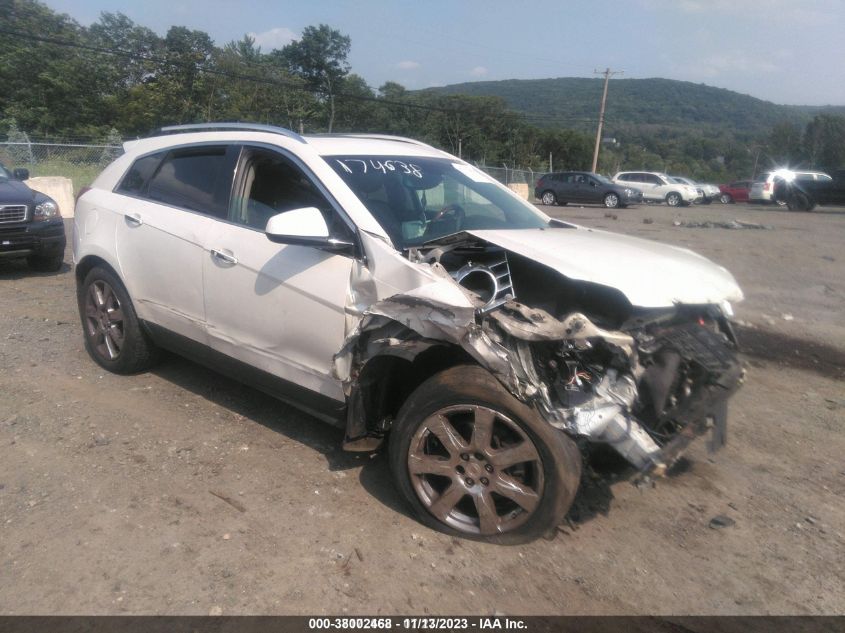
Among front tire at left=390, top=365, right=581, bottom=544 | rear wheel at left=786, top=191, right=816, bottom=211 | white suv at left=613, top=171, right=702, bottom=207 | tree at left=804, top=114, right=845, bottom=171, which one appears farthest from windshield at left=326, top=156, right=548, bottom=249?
tree at left=804, top=114, right=845, bottom=171

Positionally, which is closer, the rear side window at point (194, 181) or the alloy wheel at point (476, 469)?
the alloy wheel at point (476, 469)

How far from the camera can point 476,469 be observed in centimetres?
292

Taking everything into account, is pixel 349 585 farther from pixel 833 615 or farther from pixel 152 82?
pixel 152 82

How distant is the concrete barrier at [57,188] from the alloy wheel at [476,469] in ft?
46.7

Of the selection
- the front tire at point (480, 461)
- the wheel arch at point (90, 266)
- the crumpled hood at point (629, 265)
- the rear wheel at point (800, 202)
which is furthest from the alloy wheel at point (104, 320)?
the rear wheel at point (800, 202)

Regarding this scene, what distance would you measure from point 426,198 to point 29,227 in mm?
6337

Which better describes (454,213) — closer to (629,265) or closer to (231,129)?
(629,265)

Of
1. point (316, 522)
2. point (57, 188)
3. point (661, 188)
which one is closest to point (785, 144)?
point (661, 188)

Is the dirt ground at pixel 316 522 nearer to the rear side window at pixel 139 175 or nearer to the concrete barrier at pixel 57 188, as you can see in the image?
the rear side window at pixel 139 175

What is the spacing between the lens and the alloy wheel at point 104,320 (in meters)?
4.71

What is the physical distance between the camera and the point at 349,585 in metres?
2.72

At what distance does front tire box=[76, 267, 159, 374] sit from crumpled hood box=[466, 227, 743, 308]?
106 inches

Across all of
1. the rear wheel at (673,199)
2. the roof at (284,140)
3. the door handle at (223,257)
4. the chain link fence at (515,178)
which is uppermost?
the roof at (284,140)

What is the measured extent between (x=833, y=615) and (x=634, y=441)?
1028 millimetres
